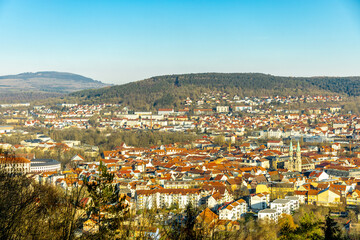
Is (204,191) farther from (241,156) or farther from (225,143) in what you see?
(225,143)

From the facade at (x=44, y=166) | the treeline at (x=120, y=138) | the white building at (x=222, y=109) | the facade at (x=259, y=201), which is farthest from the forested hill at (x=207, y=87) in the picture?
the facade at (x=259, y=201)

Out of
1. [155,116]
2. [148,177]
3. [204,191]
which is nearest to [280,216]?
[204,191]

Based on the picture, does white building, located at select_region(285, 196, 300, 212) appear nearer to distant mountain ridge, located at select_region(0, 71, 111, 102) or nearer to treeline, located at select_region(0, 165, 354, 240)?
treeline, located at select_region(0, 165, 354, 240)

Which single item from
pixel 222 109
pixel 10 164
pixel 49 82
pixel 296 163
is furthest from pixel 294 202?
pixel 49 82

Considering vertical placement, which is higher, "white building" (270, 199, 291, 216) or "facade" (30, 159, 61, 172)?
"white building" (270, 199, 291, 216)

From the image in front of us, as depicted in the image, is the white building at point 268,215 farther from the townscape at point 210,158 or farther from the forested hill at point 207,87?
the forested hill at point 207,87

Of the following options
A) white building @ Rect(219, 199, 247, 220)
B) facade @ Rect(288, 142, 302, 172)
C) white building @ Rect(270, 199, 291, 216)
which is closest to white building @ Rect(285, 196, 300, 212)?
white building @ Rect(270, 199, 291, 216)
